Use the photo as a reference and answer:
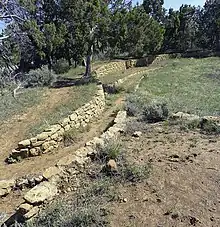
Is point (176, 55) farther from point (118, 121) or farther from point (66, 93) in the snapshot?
point (118, 121)

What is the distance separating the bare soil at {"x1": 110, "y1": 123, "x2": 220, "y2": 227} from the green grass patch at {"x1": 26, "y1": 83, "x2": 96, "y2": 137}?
335 cm

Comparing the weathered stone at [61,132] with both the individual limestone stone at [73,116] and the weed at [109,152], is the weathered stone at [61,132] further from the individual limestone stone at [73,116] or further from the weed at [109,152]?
the weed at [109,152]

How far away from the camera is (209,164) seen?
593 cm

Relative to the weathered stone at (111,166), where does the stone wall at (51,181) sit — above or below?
below

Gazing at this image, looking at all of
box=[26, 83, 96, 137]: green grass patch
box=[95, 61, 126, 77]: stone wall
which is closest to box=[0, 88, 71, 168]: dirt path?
box=[26, 83, 96, 137]: green grass patch

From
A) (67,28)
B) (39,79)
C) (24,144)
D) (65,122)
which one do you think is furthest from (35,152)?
(67,28)

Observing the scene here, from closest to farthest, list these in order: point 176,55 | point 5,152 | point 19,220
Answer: point 19,220 < point 5,152 < point 176,55

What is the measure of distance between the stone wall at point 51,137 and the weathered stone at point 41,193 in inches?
118

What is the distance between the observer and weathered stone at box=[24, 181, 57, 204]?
17.3ft

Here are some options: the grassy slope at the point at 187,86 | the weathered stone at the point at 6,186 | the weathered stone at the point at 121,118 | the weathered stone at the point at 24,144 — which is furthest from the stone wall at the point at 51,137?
the grassy slope at the point at 187,86

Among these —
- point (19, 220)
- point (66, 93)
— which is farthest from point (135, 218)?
point (66, 93)

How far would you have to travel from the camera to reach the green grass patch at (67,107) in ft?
31.8

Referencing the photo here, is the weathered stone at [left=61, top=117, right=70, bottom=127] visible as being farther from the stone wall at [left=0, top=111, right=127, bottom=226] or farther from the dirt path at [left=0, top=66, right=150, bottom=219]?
the stone wall at [left=0, top=111, right=127, bottom=226]

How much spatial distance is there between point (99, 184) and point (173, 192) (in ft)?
3.87
